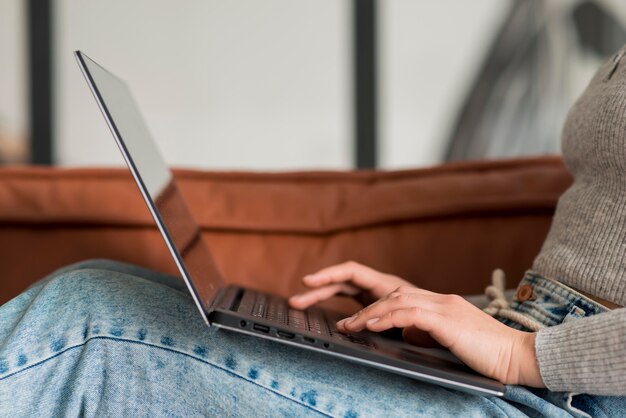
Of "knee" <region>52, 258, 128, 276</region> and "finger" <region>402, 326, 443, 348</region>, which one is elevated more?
"knee" <region>52, 258, 128, 276</region>

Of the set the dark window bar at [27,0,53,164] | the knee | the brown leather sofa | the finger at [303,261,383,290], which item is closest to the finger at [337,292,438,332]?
the finger at [303,261,383,290]

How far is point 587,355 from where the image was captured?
1.95 feet

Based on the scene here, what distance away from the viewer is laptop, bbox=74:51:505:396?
1.82 feet

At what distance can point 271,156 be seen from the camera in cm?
263

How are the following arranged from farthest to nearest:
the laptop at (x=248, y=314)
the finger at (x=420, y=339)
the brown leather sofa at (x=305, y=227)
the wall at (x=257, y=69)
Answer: the wall at (x=257, y=69)
the brown leather sofa at (x=305, y=227)
the finger at (x=420, y=339)
the laptop at (x=248, y=314)

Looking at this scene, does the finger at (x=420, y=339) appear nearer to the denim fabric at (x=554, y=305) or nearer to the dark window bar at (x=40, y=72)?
the denim fabric at (x=554, y=305)

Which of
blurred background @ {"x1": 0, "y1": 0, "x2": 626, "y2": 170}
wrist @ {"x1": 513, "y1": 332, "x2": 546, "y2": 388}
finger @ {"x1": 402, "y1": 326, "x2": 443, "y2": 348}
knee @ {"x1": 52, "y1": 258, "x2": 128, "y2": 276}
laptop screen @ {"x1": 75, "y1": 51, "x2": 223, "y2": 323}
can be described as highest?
blurred background @ {"x1": 0, "y1": 0, "x2": 626, "y2": 170}

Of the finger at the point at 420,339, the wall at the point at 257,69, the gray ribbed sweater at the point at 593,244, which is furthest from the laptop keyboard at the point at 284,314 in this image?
the wall at the point at 257,69

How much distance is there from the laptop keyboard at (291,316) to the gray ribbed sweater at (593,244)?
184 millimetres

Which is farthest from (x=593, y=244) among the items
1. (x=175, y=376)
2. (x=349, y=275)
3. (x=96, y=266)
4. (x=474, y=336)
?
(x=96, y=266)

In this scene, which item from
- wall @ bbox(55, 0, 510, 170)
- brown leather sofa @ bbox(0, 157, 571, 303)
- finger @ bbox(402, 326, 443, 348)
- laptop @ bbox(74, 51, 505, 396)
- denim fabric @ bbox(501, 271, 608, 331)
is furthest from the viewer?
wall @ bbox(55, 0, 510, 170)

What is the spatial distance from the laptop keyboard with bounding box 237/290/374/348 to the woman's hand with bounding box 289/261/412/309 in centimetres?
3

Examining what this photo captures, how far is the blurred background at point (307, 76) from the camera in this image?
2631 mm

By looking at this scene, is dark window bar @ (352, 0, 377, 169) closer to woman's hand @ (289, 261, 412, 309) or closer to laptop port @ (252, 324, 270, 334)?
woman's hand @ (289, 261, 412, 309)
